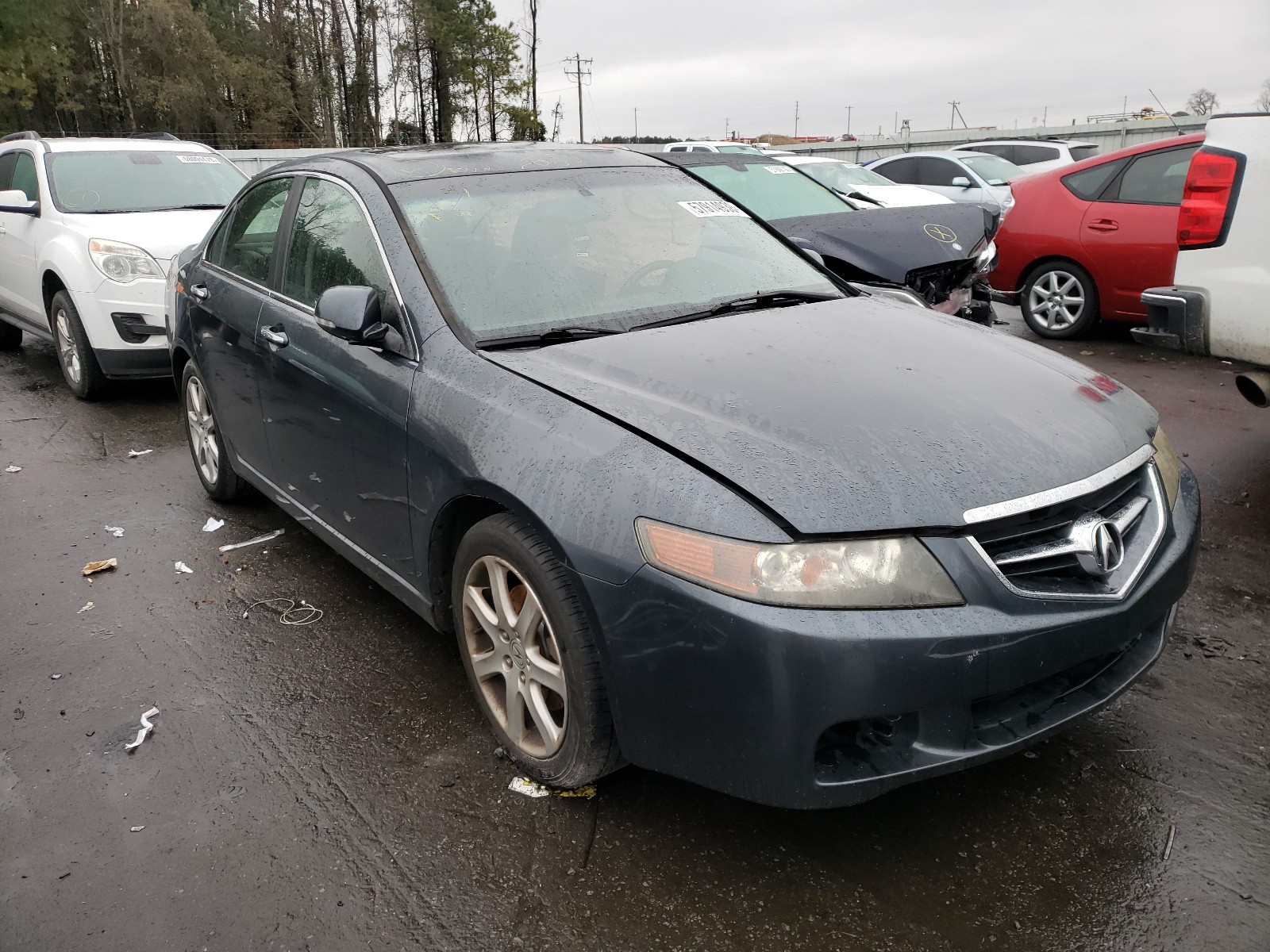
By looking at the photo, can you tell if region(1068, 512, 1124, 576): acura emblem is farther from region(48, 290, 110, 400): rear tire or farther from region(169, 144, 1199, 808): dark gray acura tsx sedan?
region(48, 290, 110, 400): rear tire

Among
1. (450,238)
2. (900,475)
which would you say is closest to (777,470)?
(900,475)

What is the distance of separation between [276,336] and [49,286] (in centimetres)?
485

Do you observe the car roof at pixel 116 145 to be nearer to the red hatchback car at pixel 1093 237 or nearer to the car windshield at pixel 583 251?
Result: the car windshield at pixel 583 251

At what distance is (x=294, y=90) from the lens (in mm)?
49344

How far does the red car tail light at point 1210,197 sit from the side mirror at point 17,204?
298 inches

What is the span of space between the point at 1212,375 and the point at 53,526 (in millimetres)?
7512

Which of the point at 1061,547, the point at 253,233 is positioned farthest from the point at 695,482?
the point at 253,233

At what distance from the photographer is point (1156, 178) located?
7613 mm

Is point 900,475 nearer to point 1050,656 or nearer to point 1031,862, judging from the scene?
point 1050,656

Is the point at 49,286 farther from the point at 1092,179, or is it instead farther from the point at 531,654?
the point at 1092,179

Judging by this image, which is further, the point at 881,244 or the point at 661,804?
the point at 881,244

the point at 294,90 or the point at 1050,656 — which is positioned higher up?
the point at 294,90

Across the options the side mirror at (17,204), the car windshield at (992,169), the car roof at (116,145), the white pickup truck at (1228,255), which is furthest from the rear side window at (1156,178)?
the side mirror at (17,204)

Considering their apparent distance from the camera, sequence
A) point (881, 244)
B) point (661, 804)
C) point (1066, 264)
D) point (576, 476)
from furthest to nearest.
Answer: point (1066, 264)
point (881, 244)
point (661, 804)
point (576, 476)
